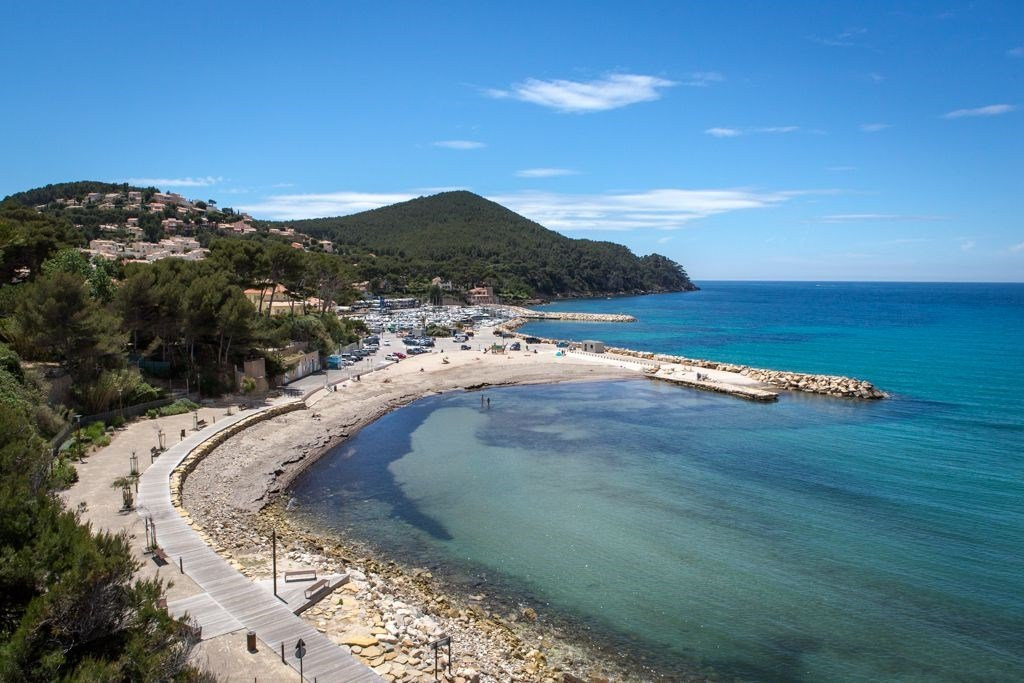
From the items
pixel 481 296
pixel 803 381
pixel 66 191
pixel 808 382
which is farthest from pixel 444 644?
pixel 66 191

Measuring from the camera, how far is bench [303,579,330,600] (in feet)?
43.4

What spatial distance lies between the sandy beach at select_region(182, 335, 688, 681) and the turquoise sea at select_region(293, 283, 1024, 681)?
0.82 meters

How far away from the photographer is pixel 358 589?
14.1 m

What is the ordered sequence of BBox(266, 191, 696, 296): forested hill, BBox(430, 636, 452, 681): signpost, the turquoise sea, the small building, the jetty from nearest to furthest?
BBox(430, 636, 452, 681): signpost, the turquoise sea, the jetty, the small building, BBox(266, 191, 696, 296): forested hill

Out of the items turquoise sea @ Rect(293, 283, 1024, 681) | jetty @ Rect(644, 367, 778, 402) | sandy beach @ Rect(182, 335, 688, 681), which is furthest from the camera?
jetty @ Rect(644, 367, 778, 402)

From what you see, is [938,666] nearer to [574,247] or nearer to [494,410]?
[494,410]

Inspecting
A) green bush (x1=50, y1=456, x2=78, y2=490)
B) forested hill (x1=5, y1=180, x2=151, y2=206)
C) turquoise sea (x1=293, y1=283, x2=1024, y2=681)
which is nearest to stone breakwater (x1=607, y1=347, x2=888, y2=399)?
turquoise sea (x1=293, y1=283, x2=1024, y2=681)

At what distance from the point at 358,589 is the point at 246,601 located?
250cm

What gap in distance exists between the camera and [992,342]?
7031cm

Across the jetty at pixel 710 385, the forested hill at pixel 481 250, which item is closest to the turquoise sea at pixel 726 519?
the jetty at pixel 710 385

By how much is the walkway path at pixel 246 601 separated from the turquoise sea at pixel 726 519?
445cm

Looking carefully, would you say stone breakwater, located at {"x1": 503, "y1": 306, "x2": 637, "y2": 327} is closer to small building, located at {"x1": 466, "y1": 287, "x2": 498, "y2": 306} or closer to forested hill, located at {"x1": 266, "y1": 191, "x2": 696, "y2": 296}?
small building, located at {"x1": 466, "y1": 287, "x2": 498, "y2": 306}

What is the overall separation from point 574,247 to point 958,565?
17264 cm

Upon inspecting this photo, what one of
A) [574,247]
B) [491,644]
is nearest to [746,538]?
[491,644]
